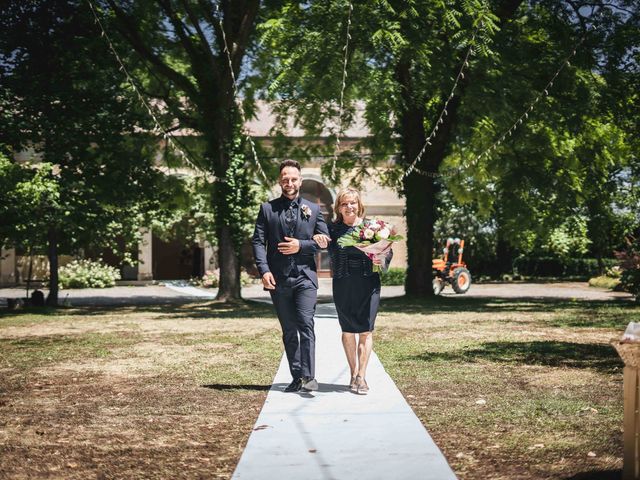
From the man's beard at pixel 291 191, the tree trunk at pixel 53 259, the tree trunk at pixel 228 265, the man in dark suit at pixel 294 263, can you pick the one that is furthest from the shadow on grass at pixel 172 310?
the man's beard at pixel 291 191

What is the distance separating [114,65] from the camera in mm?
21266

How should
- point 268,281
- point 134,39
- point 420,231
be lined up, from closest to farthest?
point 268,281 < point 134,39 < point 420,231

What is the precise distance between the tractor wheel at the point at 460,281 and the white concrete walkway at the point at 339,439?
20987 mm

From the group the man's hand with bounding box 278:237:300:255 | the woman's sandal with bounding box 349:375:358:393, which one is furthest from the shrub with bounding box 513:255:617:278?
the man's hand with bounding box 278:237:300:255

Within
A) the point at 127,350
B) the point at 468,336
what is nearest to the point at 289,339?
the point at 127,350

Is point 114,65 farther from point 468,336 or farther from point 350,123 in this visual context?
point 468,336

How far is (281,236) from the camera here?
23.9 feet

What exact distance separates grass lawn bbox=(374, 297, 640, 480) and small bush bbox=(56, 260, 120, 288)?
2292 centimetres

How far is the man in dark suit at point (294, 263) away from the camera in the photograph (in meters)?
7.21

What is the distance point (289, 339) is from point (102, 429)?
1.95 metres

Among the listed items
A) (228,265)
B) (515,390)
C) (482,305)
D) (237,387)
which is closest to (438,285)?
(482,305)

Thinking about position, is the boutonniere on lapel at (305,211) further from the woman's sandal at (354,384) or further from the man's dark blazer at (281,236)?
the woman's sandal at (354,384)

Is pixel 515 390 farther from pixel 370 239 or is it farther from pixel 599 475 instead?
pixel 599 475

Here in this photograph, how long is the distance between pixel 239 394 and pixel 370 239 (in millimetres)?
1949
